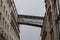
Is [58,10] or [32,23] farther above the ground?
[58,10]

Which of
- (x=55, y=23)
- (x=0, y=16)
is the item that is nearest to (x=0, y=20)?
(x=0, y=16)

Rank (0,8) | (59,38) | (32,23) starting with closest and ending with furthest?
1. (59,38)
2. (0,8)
3. (32,23)

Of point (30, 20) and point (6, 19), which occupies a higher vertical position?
point (6, 19)

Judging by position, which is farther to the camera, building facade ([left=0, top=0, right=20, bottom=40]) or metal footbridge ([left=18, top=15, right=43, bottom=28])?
metal footbridge ([left=18, top=15, right=43, bottom=28])

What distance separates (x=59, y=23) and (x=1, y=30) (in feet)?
48.6

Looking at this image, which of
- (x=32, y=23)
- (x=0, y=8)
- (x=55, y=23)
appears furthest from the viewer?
(x=32, y=23)

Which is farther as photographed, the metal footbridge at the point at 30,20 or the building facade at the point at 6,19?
the metal footbridge at the point at 30,20

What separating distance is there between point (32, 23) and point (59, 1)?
3481 centimetres

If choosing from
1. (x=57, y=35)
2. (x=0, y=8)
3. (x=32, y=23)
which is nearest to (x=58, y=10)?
(x=57, y=35)

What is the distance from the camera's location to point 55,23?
3962 cm

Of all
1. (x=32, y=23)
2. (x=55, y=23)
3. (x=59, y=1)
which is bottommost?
(x=32, y=23)

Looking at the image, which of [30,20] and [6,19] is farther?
[30,20]

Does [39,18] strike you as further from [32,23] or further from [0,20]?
[0,20]

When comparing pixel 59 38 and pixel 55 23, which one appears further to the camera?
pixel 55 23
